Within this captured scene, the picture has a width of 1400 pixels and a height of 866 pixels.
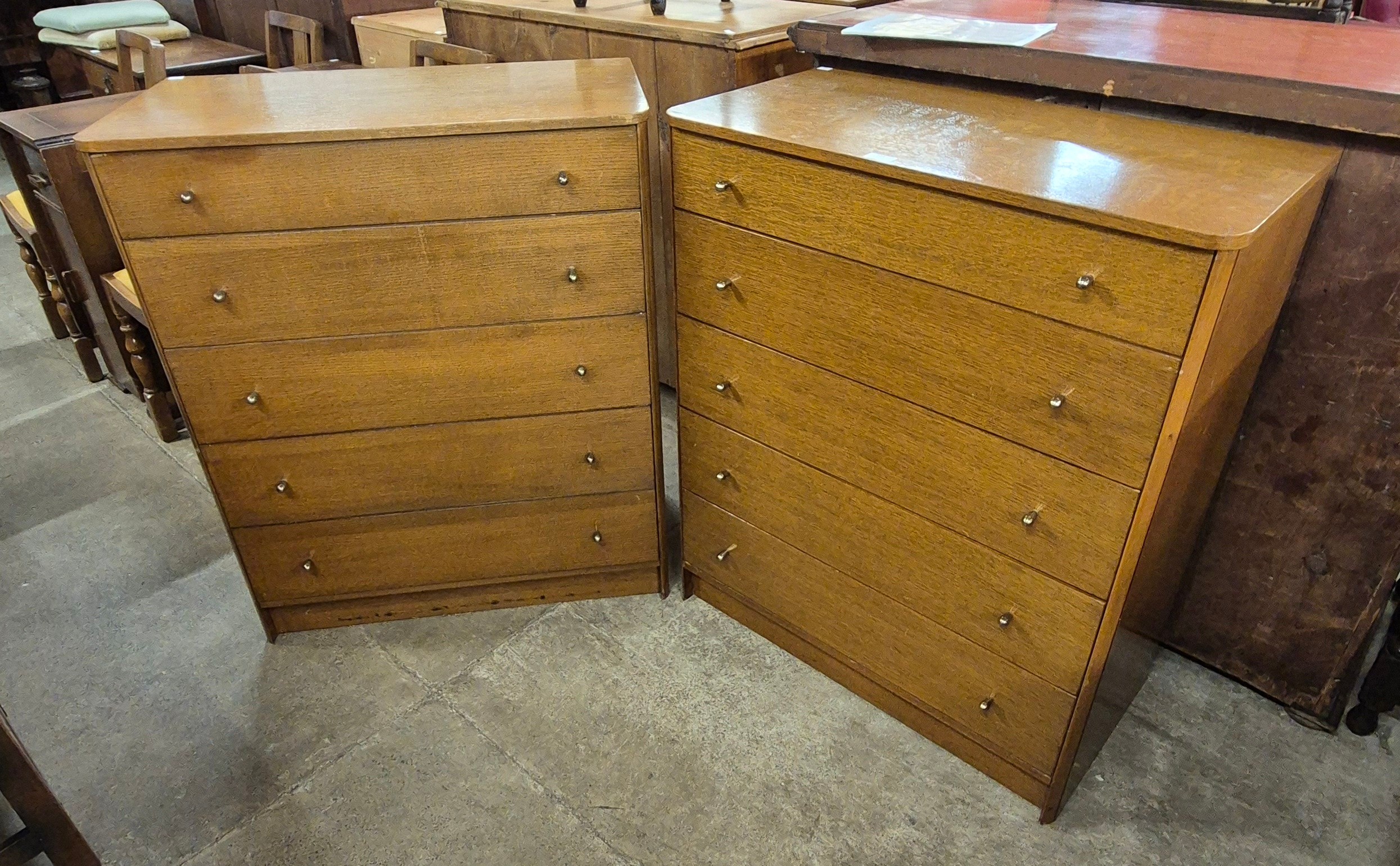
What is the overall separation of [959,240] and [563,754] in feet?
3.74

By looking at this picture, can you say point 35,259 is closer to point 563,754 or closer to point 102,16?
point 102,16

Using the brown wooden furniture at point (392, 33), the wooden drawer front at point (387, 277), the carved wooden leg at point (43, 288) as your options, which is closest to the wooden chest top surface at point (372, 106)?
the wooden drawer front at point (387, 277)

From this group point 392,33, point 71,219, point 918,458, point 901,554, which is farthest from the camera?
point 392,33

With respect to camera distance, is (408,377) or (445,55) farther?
Result: (445,55)

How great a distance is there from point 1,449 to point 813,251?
249 centimetres

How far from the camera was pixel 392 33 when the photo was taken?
3.04 metres

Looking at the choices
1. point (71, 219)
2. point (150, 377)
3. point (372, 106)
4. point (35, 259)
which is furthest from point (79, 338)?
point (372, 106)

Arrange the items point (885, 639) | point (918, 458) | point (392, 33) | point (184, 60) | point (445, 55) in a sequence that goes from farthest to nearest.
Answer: point (184, 60), point (392, 33), point (445, 55), point (885, 639), point (918, 458)

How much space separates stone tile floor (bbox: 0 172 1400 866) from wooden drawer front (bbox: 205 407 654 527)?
0.33 metres

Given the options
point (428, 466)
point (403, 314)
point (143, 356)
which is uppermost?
point (403, 314)

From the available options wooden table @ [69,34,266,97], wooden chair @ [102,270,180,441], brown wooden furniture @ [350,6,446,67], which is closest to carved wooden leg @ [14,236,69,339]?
wooden chair @ [102,270,180,441]

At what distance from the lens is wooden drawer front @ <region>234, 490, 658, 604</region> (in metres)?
1.79

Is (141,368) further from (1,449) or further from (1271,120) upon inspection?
(1271,120)

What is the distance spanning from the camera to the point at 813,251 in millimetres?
1378
